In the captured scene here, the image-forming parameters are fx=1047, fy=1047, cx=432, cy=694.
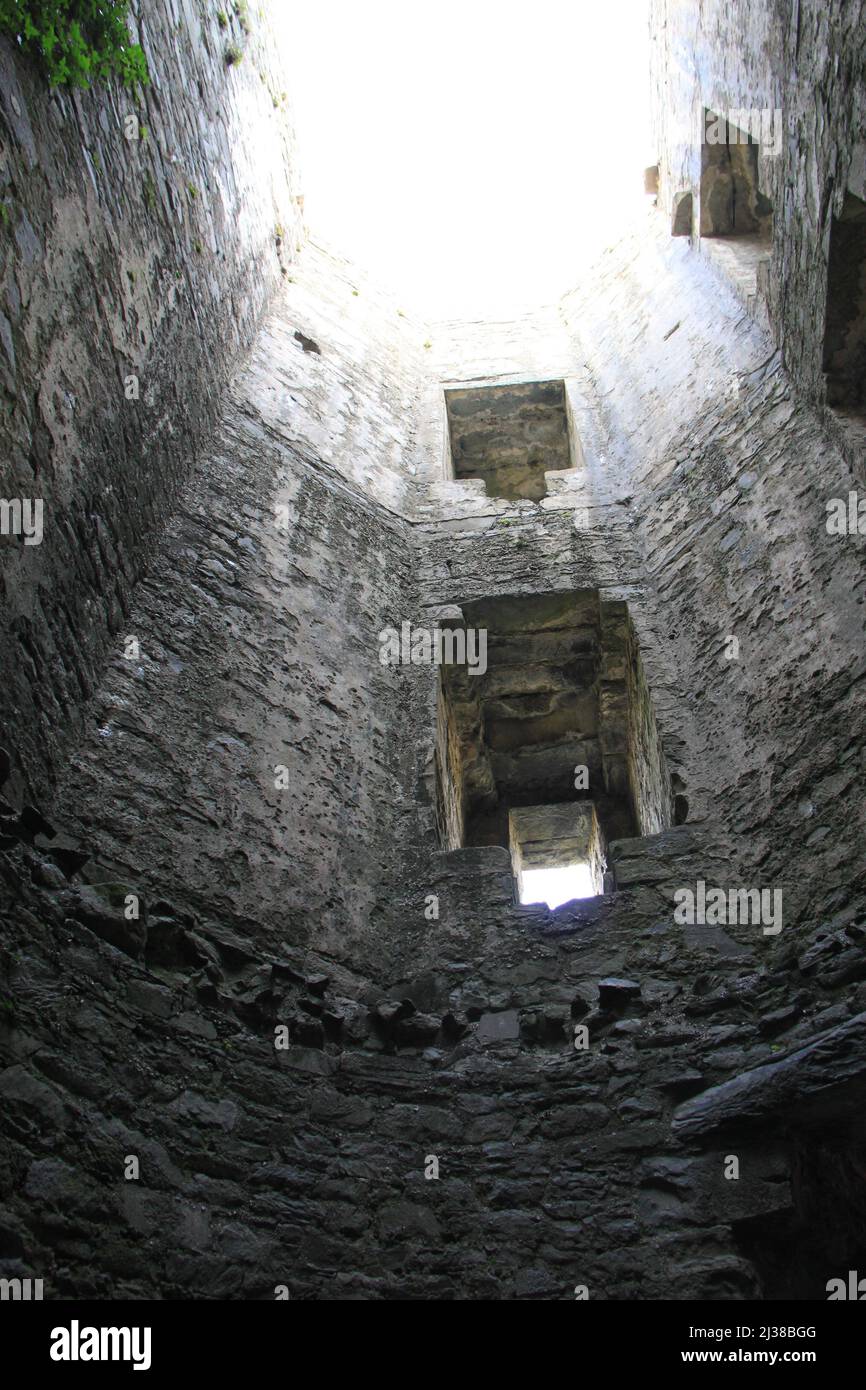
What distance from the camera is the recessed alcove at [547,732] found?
6766mm

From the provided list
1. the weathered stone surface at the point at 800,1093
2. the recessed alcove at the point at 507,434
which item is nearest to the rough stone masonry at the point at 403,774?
the weathered stone surface at the point at 800,1093

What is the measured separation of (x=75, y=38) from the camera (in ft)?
15.1

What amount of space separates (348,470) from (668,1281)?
5.65m

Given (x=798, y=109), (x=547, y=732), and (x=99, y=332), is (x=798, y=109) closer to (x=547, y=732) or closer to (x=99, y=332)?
(x=99, y=332)

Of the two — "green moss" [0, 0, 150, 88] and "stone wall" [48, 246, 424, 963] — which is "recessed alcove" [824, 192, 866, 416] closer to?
"stone wall" [48, 246, 424, 963]

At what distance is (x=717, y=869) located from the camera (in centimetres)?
472

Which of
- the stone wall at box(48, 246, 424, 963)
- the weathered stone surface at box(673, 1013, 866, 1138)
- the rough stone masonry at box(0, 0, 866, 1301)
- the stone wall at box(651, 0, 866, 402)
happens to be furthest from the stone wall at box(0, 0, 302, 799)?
the stone wall at box(651, 0, 866, 402)

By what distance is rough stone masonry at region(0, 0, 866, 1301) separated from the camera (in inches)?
136

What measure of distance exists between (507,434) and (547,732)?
3838 millimetres

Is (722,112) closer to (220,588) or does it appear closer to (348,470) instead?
(348,470)

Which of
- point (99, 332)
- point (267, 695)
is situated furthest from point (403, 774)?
point (99, 332)
